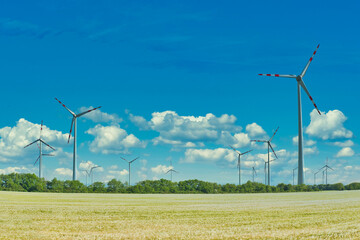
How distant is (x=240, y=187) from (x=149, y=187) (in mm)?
18087

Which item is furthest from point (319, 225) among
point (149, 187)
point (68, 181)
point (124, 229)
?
point (68, 181)

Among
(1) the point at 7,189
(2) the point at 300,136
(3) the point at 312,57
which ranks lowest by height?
(1) the point at 7,189

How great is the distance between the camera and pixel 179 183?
7831cm

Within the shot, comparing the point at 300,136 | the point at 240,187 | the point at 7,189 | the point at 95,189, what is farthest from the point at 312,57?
the point at 7,189

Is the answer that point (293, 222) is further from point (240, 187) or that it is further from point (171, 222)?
point (240, 187)

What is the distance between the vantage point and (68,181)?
261 ft

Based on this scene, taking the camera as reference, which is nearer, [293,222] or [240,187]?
[293,222]

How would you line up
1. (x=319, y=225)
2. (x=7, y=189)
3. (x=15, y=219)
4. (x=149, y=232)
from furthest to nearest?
1. (x=7, y=189)
2. (x=15, y=219)
3. (x=319, y=225)
4. (x=149, y=232)

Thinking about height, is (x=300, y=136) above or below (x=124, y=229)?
above

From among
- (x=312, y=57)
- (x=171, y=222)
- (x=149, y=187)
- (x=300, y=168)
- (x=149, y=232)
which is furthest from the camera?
(x=312, y=57)

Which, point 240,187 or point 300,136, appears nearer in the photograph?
point 240,187

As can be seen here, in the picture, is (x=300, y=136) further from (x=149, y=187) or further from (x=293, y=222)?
(x=293, y=222)

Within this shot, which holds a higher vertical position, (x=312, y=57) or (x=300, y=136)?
(x=312, y=57)

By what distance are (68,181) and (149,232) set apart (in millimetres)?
63968
